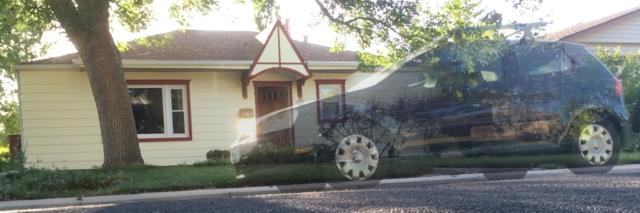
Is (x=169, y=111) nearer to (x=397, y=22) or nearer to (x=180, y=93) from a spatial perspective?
(x=180, y=93)

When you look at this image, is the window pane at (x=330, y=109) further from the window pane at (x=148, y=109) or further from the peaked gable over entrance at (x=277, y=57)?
the window pane at (x=148, y=109)

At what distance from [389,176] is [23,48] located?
1765cm

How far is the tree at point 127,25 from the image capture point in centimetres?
862

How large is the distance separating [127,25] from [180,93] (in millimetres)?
2011

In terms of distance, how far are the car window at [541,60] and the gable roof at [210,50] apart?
262 inches

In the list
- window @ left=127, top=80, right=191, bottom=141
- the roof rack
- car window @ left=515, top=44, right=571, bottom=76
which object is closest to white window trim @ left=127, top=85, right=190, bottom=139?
window @ left=127, top=80, right=191, bottom=141

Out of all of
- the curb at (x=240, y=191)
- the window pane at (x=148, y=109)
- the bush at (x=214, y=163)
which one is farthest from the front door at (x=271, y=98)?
the curb at (x=240, y=191)

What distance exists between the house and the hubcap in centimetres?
685

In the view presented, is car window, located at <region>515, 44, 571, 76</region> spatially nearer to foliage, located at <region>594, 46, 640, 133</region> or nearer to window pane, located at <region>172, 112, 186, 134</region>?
foliage, located at <region>594, 46, 640, 133</region>

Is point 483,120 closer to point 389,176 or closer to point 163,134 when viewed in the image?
point 389,176

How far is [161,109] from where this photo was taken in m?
13.1

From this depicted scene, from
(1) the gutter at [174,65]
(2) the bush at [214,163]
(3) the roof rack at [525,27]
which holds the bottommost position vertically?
(2) the bush at [214,163]

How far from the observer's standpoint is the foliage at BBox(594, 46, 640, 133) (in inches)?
458

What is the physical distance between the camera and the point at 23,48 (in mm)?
20141
